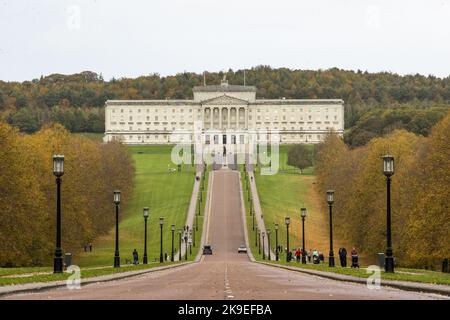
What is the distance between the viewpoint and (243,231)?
100 metres

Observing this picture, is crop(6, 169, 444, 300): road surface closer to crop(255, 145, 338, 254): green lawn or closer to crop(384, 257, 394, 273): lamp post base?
crop(384, 257, 394, 273): lamp post base

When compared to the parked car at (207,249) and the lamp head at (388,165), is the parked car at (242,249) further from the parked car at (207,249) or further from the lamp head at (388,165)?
the lamp head at (388,165)

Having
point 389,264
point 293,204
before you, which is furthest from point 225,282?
point 293,204

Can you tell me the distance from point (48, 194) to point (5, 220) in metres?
15.5

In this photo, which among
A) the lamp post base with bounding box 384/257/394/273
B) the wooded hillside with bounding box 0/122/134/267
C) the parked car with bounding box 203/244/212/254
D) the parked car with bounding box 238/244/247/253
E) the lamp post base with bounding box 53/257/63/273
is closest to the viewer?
the lamp post base with bounding box 53/257/63/273

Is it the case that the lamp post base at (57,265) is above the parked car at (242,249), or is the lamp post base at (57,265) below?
above

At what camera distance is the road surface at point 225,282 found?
1698 cm

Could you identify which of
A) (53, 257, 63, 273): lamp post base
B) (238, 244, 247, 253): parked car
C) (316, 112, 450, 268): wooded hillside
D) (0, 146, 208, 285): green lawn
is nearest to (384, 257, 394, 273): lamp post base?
(53, 257, 63, 273): lamp post base

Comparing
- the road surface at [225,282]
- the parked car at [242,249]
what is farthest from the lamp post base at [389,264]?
the parked car at [242,249]

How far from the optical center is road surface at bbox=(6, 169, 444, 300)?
17.0 m

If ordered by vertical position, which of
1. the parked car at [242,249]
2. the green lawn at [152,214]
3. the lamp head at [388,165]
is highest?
the lamp head at [388,165]

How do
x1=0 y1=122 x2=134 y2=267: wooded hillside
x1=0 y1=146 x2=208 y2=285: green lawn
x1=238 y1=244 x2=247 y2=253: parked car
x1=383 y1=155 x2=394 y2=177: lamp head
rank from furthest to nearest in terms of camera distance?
x1=238 y1=244 x2=247 y2=253: parked car → x1=0 y1=146 x2=208 y2=285: green lawn → x1=0 y1=122 x2=134 y2=267: wooded hillside → x1=383 y1=155 x2=394 y2=177: lamp head

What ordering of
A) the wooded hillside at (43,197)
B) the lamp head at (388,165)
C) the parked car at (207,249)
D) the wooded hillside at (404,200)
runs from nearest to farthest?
1. the lamp head at (388,165)
2. the wooded hillside at (404,200)
3. the wooded hillside at (43,197)
4. the parked car at (207,249)
